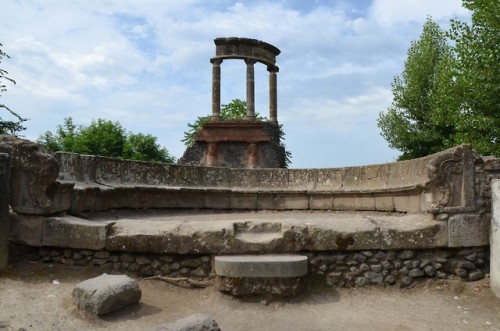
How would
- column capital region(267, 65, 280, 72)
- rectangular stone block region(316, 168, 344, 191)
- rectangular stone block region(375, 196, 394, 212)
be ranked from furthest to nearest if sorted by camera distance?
1. column capital region(267, 65, 280, 72)
2. rectangular stone block region(316, 168, 344, 191)
3. rectangular stone block region(375, 196, 394, 212)

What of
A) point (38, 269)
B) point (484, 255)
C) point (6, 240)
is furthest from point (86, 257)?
point (484, 255)

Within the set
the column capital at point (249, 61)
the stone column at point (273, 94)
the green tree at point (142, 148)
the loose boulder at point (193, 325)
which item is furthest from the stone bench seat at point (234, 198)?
the green tree at point (142, 148)

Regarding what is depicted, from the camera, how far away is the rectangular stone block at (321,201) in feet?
29.1

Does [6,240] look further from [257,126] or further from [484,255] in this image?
[257,126]

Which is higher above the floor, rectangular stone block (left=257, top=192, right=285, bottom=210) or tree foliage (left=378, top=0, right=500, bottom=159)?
tree foliage (left=378, top=0, right=500, bottom=159)

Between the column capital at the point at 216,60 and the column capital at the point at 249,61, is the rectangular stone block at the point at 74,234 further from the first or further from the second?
the column capital at the point at 249,61

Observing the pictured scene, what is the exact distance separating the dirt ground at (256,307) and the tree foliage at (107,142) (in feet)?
64.7

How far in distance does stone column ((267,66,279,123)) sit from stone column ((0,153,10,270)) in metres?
15.0

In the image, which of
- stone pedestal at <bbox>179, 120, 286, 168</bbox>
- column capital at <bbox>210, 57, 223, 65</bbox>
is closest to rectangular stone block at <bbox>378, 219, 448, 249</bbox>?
stone pedestal at <bbox>179, 120, 286, 168</bbox>

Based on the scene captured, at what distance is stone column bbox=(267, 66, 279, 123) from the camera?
19.0 meters

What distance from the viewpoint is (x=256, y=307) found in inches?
171

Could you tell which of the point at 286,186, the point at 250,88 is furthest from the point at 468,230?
the point at 250,88

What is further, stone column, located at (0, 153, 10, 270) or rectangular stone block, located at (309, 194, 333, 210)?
rectangular stone block, located at (309, 194, 333, 210)

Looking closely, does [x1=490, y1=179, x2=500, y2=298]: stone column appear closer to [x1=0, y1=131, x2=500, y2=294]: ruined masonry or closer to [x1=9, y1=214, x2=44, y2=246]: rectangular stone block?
[x1=0, y1=131, x2=500, y2=294]: ruined masonry
